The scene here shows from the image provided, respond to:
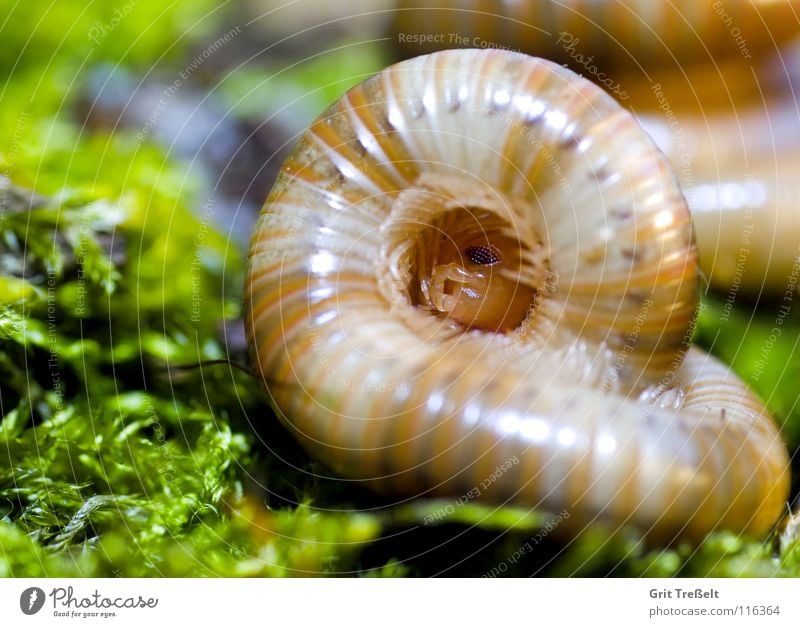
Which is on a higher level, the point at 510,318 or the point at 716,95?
the point at 716,95

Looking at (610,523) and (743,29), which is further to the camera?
(743,29)

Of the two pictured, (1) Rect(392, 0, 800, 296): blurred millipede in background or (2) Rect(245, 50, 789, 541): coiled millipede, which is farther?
(1) Rect(392, 0, 800, 296): blurred millipede in background

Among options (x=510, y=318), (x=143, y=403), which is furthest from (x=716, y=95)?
Result: (x=143, y=403)

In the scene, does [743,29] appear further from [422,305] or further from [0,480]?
[0,480]

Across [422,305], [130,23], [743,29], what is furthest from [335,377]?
[743,29]

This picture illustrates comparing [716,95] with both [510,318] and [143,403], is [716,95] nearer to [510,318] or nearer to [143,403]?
[510,318]

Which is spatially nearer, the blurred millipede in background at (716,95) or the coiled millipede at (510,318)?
the coiled millipede at (510,318)

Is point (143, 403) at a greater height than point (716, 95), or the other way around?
point (716, 95)
